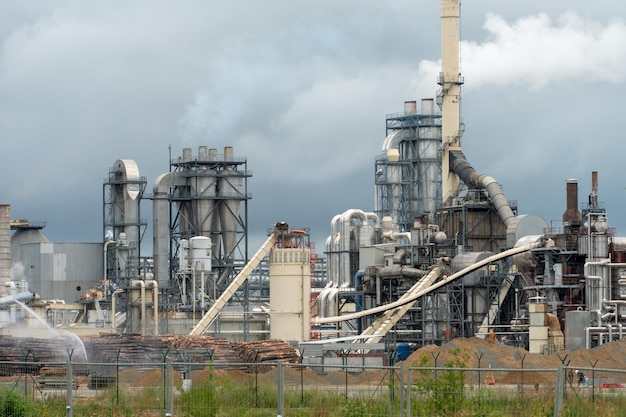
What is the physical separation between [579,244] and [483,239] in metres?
18.3

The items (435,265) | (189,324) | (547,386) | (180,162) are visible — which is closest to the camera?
(547,386)

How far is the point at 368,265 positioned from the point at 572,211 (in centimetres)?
2257

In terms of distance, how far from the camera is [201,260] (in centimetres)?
9556

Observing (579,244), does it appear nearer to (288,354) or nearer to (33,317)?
(288,354)

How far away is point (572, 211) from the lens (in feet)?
250

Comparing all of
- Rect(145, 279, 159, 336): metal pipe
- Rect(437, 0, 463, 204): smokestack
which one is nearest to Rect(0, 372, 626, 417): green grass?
Rect(145, 279, 159, 336): metal pipe

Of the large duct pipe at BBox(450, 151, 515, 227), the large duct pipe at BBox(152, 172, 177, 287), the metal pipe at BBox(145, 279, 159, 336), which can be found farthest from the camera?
the large duct pipe at BBox(152, 172, 177, 287)

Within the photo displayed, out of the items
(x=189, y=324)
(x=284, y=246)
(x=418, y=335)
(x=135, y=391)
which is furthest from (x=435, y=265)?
(x=135, y=391)

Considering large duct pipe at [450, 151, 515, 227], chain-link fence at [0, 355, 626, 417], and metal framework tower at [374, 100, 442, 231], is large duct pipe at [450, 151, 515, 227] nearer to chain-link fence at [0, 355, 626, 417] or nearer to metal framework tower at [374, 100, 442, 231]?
metal framework tower at [374, 100, 442, 231]

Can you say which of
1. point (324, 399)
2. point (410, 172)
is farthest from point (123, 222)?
point (324, 399)

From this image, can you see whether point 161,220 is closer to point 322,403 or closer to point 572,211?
point 572,211

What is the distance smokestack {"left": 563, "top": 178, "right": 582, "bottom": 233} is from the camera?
7544 centimetres

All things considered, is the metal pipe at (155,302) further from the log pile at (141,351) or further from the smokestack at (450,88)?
the log pile at (141,351)

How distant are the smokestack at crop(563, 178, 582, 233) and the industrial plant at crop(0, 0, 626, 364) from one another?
91 millimetres
